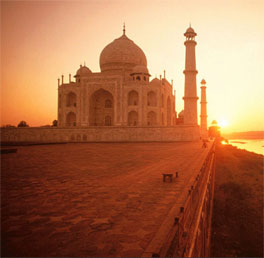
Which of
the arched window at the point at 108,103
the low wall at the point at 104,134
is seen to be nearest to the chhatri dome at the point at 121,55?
the arched window at the point at 108,103

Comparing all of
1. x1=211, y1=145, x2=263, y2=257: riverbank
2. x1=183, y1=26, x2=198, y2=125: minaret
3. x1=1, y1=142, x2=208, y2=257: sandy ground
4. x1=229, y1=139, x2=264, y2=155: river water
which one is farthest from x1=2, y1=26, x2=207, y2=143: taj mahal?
x1=1, y1=142, x2=208, y2=257: sandy ground

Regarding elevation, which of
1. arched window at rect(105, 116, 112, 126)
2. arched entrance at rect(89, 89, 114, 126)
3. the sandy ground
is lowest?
the sandy ground

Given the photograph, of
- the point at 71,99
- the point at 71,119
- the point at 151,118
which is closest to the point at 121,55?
the point at 71,99

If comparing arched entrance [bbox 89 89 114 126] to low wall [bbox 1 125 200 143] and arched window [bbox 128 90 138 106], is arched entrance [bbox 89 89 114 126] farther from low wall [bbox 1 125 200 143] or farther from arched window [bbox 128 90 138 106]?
low wall [bbox 1 125 200 143]

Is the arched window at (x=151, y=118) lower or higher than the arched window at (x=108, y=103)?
lower

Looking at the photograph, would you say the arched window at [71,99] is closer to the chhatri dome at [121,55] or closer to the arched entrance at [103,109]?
the arched entrance at [103,109]

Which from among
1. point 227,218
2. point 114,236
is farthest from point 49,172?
point 227,218
